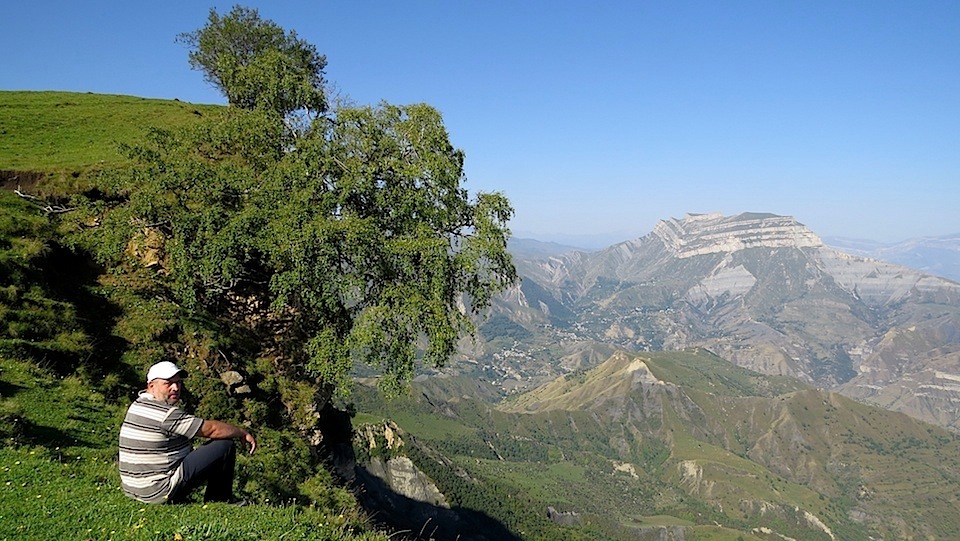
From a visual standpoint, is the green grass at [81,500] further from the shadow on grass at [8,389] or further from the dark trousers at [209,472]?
the dark trousers at [209,472]

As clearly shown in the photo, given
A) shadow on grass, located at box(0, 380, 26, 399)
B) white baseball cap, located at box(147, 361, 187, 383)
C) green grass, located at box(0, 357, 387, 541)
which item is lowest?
green grass, located at box(0, 357, 387, 541)

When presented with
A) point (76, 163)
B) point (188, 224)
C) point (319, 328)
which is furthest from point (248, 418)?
point (76, 163)

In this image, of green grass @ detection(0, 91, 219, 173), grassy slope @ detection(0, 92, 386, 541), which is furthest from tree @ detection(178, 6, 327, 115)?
grassy slope @ detection(0, 92, 386, 541)

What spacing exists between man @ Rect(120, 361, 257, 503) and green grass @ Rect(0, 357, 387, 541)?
1.48 feet

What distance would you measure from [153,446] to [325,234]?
559 inches

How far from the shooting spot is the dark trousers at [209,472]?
30.2ft

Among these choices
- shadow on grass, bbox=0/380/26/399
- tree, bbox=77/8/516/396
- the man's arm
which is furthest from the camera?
tree, bbox=77/8/516/396

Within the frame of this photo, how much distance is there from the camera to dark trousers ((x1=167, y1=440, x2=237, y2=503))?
30.2ft

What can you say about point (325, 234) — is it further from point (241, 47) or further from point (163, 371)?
point (241, 47)

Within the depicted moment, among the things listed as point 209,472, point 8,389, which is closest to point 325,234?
point 8,389

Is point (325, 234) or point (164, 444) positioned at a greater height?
point (325, 234)

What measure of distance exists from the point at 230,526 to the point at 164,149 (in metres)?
26.8

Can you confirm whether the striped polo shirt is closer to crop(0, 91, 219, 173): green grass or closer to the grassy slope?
the grassy slope

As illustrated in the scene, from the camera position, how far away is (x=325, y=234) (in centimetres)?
2208
